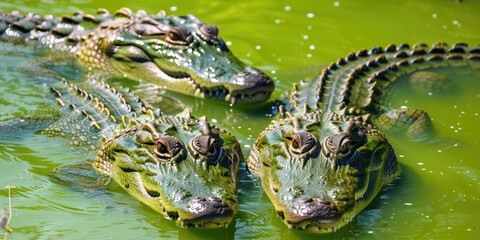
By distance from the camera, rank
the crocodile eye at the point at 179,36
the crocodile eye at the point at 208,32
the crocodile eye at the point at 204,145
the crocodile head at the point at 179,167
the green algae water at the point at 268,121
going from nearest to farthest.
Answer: the crocodile head at the point at 179,167, the green algae water at the point at 268,121, the crocodile eye at the point at 204,145, the crocodile eye at the point at 179,36, the crocodile eye at the point at 208,32

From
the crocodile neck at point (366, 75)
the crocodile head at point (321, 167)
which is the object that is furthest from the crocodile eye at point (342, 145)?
the crocodile neck at point (366, 75)

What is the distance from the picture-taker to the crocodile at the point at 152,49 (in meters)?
8.53

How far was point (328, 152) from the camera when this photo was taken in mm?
6305

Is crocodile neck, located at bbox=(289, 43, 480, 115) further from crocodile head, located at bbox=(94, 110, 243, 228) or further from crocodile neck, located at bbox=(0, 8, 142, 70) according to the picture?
crocodile neck, located at bbox=(0, 8, 142, 70)

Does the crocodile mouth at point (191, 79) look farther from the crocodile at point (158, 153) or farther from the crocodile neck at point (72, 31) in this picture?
the crocodile at point (158, 153)

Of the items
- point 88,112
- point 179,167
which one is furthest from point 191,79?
point 179,167

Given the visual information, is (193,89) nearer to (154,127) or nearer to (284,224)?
(154,127)

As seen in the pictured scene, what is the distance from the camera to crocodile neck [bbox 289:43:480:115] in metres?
7.99

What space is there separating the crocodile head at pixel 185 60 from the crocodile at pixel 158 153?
1056mm

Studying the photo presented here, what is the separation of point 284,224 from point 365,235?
1.89 feet

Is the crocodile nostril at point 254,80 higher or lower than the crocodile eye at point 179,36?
lower

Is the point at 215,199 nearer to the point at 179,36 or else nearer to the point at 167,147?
the point at 167,147

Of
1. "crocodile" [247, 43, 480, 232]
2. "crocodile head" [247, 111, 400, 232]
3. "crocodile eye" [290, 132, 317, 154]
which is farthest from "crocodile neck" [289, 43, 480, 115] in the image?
"crocodile eye" [290, 132, 317, 154]

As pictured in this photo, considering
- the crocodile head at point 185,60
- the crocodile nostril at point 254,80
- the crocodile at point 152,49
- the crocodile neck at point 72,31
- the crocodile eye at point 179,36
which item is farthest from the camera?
the crocodile neck at point 72,31
